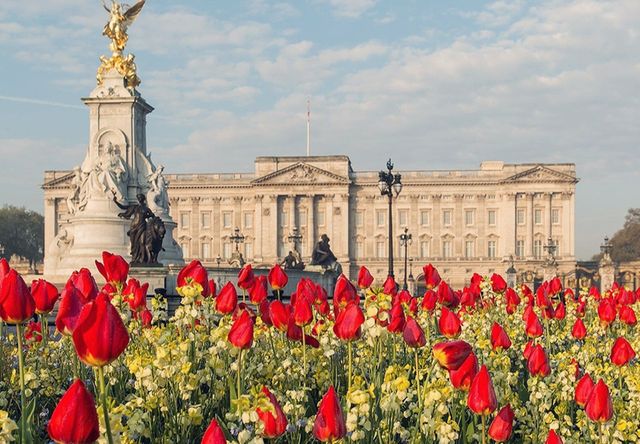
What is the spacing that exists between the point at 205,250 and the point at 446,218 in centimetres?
2894

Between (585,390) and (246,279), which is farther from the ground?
(246,279)

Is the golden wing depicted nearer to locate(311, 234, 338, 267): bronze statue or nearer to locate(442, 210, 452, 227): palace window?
locate(311, 234, 338, 267): bronze statue

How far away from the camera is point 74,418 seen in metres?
2.73

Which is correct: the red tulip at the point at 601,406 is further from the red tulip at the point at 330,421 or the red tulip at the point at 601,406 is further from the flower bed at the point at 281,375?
the red tulip at the point at 330,421

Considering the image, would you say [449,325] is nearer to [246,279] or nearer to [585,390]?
[585,390]

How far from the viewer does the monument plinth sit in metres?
32.2

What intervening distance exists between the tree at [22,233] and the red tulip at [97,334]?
361ft

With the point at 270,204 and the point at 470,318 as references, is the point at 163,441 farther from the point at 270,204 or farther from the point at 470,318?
the point at 270,204

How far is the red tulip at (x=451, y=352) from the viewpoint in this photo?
4059 mm

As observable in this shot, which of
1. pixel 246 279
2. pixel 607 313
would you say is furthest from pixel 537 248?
pixel 246 279

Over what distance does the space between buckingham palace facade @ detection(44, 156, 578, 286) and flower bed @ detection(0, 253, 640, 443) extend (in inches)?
3542

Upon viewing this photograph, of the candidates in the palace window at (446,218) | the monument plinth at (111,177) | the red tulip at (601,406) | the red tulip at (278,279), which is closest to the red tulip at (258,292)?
the red tulip at (278,279)

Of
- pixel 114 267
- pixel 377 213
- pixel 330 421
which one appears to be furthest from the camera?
pixel 377 213

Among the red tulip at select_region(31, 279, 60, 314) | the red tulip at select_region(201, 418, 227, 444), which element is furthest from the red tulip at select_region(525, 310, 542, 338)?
the red tulip at select_region(201, 418, 227, 444)
